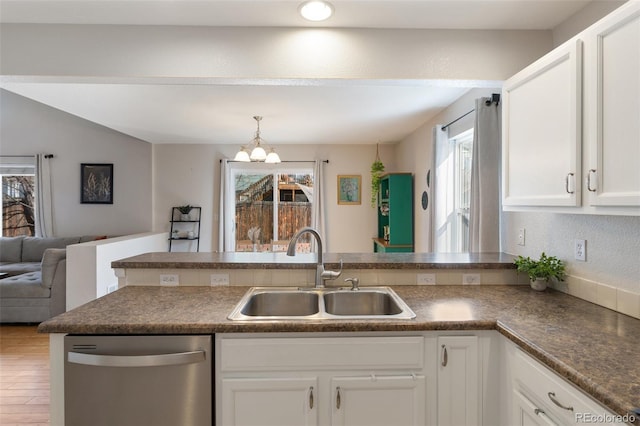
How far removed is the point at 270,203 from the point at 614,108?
5214 millimetres

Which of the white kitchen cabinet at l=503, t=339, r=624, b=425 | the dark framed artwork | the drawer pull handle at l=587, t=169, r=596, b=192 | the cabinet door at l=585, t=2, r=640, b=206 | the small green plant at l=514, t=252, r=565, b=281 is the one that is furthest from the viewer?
the dark framed artwork

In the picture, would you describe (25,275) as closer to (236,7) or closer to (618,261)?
(236,7)

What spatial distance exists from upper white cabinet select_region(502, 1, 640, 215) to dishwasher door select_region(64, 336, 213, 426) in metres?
1.56

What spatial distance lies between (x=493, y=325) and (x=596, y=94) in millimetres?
945

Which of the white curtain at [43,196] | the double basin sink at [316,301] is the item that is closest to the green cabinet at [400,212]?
the double basin sink at [316,301]

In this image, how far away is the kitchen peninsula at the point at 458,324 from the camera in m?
1.02

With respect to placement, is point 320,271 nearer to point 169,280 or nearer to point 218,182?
point 169,280

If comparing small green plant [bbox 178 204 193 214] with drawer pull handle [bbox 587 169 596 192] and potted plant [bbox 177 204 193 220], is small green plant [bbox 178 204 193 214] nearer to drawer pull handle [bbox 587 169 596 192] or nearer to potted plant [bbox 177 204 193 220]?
potted plant [bbox 177 204 193 220]

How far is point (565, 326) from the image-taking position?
1.31 m

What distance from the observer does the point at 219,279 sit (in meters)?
1.97

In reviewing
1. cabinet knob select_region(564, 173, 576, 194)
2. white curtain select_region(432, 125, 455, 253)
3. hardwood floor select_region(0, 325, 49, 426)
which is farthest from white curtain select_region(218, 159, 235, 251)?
cabinet knob select_region(564, 173, 576, 194)

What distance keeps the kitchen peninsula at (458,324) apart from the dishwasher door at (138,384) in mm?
46

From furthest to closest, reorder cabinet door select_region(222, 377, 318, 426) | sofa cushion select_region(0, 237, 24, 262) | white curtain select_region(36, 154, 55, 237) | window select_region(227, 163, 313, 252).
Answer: window select_region(227, 163, 313, 252)
white curtain select_region(36, 154, 55, 237)
sofa cushion select_region(0, 237, 24, 262)
cabinet door select_region(222, 377, 318, 426)

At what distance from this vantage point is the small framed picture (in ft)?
19.3
